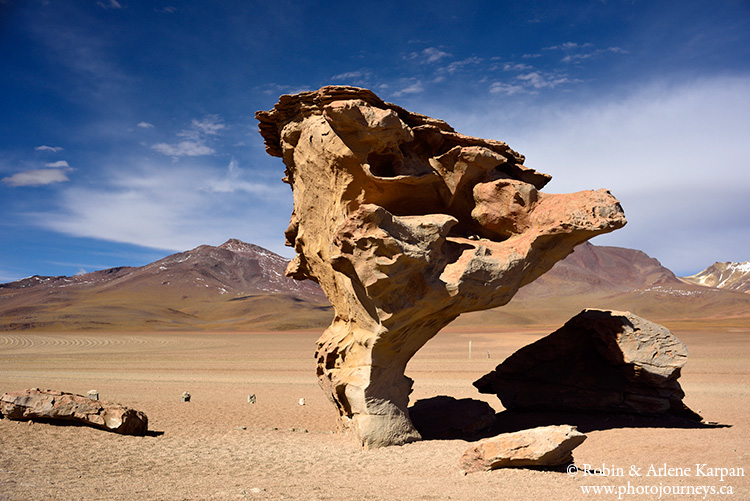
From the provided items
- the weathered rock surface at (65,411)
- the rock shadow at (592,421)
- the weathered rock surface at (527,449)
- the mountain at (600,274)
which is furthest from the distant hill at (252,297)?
the weathered rock surface at (527,449)

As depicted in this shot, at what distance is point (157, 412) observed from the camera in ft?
43.2

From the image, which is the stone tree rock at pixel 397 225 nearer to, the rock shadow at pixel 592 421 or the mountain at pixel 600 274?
the rock shadow at pixel 592 421

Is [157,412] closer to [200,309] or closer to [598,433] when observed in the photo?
[598,433]

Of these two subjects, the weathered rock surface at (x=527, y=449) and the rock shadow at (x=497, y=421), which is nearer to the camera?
the weathered rock surface at (x=527, y=449)

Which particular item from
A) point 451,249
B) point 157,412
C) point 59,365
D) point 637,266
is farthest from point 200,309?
point 637,266

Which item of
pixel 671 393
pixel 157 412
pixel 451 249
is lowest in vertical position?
pixel 157 412

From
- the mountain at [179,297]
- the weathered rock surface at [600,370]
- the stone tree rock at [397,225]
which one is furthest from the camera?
the mountain at [179,297]

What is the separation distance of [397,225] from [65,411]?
7.12 metres

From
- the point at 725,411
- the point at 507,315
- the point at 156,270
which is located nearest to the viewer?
the point at 725,411

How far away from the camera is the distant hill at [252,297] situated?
254 ft

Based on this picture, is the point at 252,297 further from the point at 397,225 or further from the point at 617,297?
the point at 397,225

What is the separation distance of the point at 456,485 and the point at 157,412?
30.7ft

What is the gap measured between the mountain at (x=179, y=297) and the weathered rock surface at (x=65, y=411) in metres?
39.6

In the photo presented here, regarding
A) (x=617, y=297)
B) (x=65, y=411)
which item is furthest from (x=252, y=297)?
(x=65, y=411)
